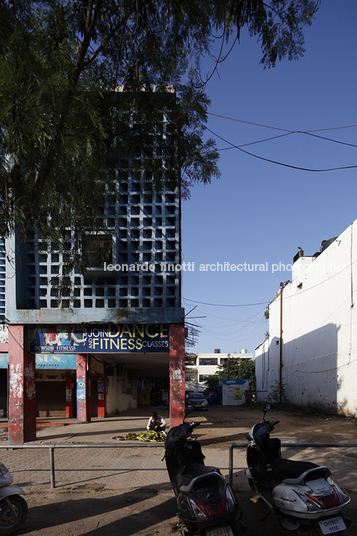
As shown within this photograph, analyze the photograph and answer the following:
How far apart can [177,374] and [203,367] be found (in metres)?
66.9

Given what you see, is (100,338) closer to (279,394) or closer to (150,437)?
(150,437)

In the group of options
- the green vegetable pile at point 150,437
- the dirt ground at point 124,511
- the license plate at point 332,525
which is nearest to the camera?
the license plate at point 332,525

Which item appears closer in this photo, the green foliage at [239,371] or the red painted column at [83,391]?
the red painted column at [83,391]

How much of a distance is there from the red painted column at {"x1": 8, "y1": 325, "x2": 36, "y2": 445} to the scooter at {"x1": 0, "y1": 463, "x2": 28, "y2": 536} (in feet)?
25.5

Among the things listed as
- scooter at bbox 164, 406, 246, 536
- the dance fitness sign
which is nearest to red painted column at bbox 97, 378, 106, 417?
the dance fitness sign

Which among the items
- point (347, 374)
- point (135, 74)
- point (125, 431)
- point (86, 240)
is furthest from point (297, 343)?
point (135, 74)

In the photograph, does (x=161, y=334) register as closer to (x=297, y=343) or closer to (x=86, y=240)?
(x=86, y=240)

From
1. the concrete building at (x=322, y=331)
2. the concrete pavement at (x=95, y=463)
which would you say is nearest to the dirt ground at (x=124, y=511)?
the concrete pavement at (x=95, y=463)

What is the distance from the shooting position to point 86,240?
29.1ft

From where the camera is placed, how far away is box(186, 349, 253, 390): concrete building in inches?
2828

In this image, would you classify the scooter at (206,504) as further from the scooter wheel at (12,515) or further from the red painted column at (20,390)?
the red painted column at (20,390)

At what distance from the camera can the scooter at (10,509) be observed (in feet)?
16.7

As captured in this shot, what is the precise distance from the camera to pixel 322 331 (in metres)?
22.1

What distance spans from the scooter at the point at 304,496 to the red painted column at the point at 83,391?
1508cm
